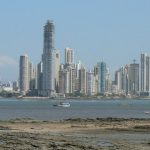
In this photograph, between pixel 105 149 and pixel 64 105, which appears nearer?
pixel 105 149

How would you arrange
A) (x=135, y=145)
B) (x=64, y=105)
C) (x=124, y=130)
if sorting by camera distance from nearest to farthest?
(x=135, y=145) < (x=124, y=130) < (x=64, y=105)

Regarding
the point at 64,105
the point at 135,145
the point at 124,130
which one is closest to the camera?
the point at 135,145

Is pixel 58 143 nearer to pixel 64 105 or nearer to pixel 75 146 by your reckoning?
pixel 75 146

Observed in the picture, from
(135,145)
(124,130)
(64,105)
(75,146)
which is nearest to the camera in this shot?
(75,146)

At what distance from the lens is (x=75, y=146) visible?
36.3 metres

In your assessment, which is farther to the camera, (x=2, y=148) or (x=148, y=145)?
(x=148, y=145)

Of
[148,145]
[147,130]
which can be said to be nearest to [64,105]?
[147,130]

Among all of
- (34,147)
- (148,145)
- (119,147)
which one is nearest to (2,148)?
(34,147)

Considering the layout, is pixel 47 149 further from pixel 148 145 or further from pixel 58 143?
pixel 148 145

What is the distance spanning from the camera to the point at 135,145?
38.7 meters

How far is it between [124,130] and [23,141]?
62.5 feet

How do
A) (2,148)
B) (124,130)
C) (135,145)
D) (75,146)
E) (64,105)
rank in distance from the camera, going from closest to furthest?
1. (2,148)
2. (75,146)
3. (135,145)
4. (124,130)
5. (64,105)

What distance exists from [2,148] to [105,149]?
5695 mm

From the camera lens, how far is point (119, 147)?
3691cm
